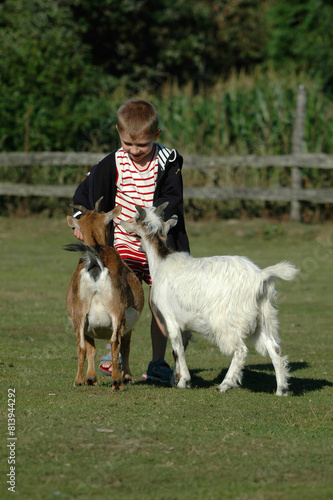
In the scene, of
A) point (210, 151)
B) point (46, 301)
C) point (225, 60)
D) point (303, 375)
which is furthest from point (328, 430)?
point (225, 60)

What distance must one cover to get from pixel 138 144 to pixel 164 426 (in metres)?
2.72

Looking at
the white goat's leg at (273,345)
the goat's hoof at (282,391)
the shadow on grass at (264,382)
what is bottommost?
the shadow on grass at (264,382)

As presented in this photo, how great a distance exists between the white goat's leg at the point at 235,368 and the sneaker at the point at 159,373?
2.35ft

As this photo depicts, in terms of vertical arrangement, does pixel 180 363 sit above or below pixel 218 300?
below

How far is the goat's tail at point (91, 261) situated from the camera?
6378 millimetres

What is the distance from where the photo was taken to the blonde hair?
7023mm

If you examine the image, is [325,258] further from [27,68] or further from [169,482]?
[169,482]

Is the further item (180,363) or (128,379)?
(128,379)

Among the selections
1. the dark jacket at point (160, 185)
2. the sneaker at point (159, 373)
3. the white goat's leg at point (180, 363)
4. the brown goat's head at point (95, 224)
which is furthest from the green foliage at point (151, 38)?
the white goat's leg at point (180, 363)

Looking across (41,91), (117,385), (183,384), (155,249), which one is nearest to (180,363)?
(183,384)

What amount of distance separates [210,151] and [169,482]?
16783mm

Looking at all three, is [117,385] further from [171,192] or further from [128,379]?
[171,192]

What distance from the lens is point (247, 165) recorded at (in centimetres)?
1869

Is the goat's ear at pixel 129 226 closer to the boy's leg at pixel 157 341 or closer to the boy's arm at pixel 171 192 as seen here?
the boy's arm at pixel 171 192
